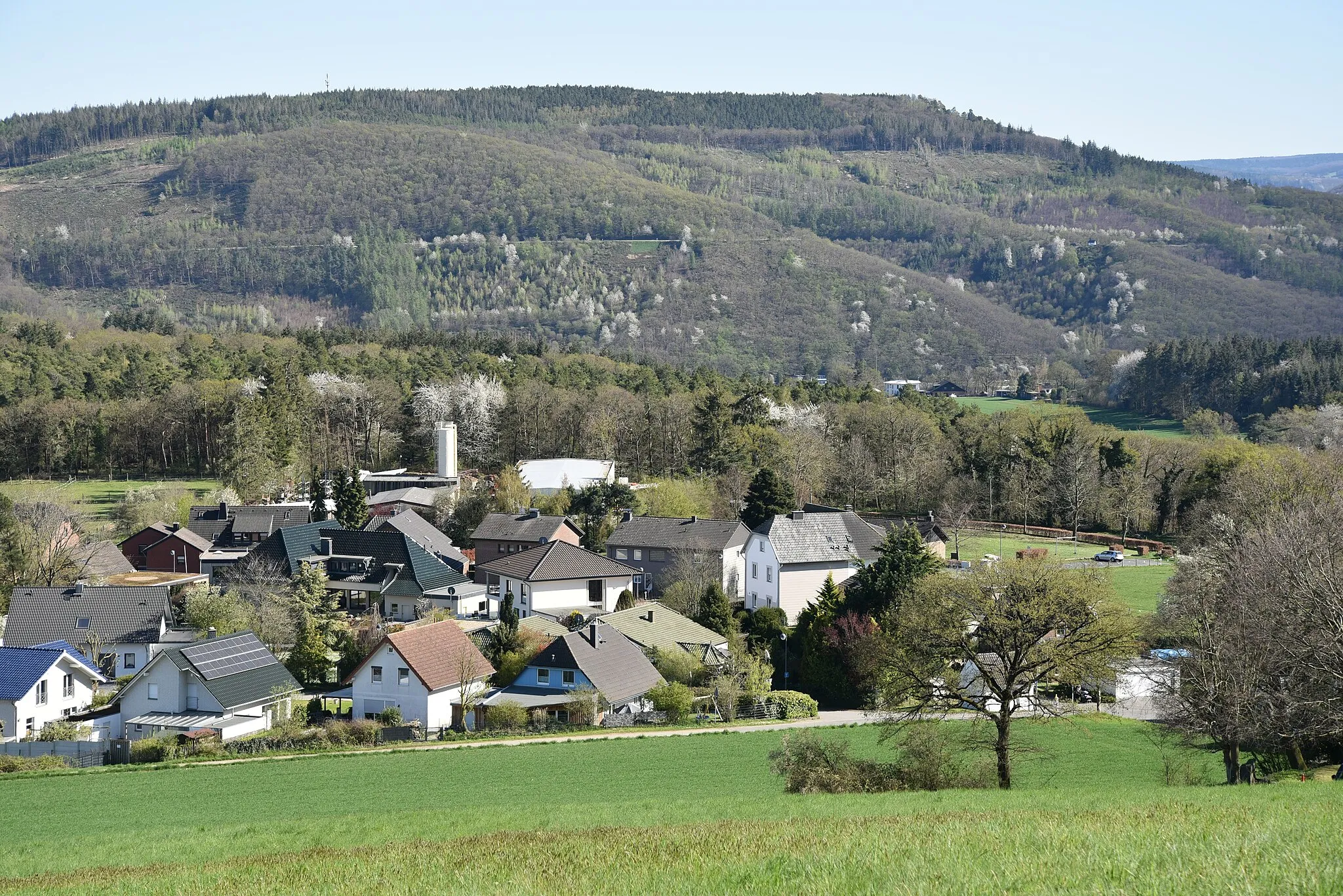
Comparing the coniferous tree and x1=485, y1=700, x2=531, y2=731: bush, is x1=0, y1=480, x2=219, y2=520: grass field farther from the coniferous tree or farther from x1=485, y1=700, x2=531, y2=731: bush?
x1=485, y1=700, x2=531, y2=731: bush

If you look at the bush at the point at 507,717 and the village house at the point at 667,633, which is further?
the village house at the point at 667,633

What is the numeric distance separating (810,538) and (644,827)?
3472 centimetres

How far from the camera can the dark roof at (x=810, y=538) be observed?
48.3 meters

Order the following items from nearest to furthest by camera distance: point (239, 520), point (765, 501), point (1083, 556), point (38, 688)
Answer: point (38, 688)
point (765, 501)
point (239, 520)
point (1083, 556)

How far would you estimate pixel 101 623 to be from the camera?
43000mm

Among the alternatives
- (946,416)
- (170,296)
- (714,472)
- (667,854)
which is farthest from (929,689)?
(170,296)

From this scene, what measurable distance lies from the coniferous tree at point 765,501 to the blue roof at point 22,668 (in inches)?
1148

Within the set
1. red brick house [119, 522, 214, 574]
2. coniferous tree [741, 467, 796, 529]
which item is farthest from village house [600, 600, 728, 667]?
red brick house [119, 522, 214, 574]

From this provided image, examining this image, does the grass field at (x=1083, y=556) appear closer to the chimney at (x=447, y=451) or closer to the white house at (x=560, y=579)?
the white house at (x=560, y=579)

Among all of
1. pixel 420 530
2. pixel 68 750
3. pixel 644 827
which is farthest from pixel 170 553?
pixel 644 827

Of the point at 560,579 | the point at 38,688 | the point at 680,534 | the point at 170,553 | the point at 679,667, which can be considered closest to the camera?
the point at 38,688

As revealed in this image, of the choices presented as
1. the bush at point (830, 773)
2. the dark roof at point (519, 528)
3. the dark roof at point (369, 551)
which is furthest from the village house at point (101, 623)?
the bush at point (830, 773)

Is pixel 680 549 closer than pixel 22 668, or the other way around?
pixel 22 668

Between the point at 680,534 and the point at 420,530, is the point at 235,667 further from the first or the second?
the point at 420,530
